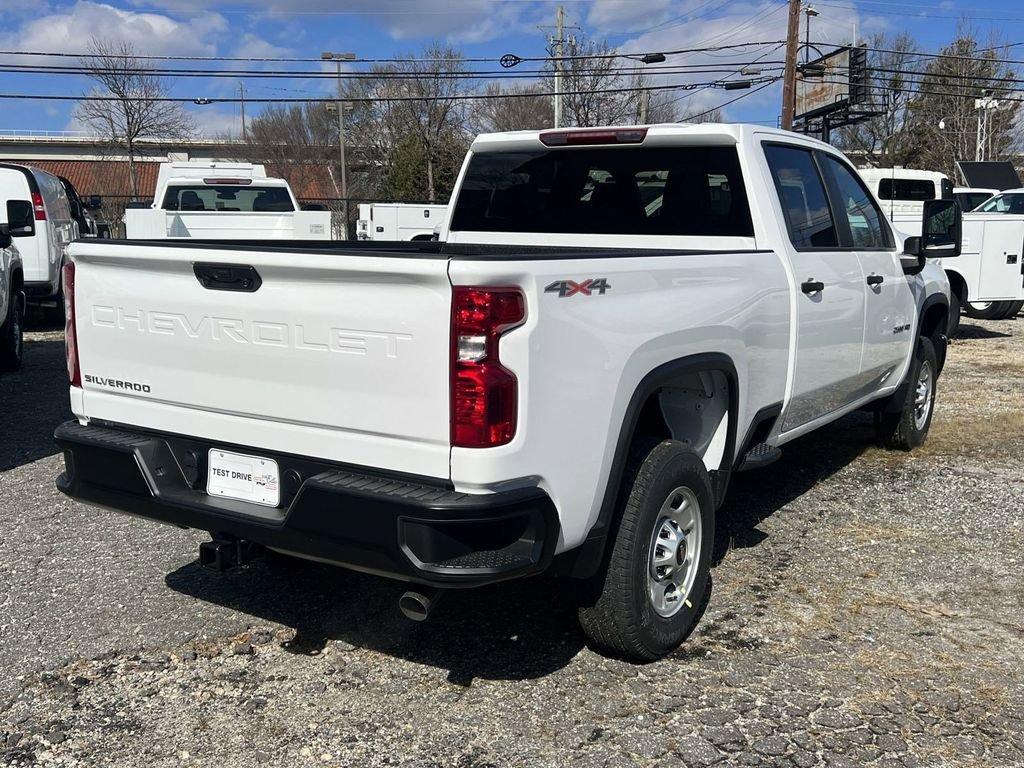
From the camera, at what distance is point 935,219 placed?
636 centimetres

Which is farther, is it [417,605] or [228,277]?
[228,277]

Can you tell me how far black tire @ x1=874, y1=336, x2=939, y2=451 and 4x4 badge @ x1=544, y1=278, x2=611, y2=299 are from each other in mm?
4157

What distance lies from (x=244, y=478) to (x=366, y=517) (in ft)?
1.99

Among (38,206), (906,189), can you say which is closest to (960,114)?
(906,189)

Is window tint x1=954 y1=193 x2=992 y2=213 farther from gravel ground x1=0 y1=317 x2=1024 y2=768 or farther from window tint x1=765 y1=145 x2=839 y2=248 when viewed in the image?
window tint x1=765 y1=145 x2=839 y2=248

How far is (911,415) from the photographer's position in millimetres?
6902

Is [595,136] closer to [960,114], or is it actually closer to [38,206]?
[38,206]

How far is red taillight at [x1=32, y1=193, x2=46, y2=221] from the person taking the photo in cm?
1291

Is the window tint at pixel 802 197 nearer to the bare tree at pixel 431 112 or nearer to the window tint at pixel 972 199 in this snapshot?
the window tint at pixel 972 199

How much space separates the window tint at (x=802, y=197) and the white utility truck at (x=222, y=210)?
361 inches

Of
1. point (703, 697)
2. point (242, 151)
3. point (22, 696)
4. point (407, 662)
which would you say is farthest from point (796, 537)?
point (242, 151)

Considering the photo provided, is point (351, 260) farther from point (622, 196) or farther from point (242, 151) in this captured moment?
point (242, 151)

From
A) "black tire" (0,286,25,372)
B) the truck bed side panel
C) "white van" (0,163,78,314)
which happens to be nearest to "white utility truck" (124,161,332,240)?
"white van" (0,163,78,314)

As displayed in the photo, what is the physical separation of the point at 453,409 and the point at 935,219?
15.4ft
